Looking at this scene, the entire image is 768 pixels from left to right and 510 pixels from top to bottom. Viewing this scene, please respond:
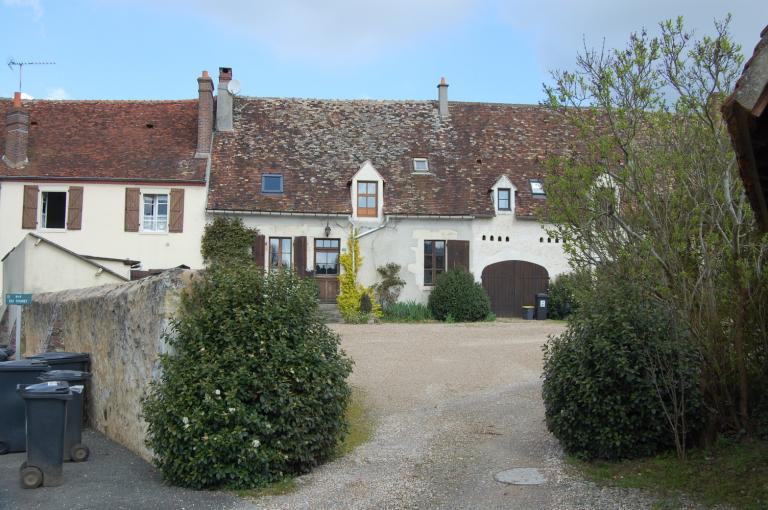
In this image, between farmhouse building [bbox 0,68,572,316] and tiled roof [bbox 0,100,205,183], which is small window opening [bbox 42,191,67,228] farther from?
tiled roof [bbox 0,100,205,183]

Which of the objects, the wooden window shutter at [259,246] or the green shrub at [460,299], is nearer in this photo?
the green shrub at [460,299]

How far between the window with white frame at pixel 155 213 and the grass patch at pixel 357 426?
1600cm

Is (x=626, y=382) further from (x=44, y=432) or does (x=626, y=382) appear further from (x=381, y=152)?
(x=381, y=152)

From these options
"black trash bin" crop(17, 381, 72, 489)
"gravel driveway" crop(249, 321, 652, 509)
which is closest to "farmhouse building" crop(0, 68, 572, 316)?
"gravel driveway" crop(249, 321, 652, 509)

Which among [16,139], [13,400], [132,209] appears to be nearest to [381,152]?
[132,209]

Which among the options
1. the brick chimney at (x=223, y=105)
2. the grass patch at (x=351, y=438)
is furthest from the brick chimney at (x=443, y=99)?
the grass patch at (x=351, y=438)

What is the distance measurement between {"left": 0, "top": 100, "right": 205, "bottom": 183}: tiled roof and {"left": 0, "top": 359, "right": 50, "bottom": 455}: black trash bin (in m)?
17.1

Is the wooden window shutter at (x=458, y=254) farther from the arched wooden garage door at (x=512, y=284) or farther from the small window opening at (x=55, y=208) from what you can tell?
the small window opening at (x=55, y=208)

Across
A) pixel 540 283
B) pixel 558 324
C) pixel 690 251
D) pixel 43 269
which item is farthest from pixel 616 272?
pixel 540 283

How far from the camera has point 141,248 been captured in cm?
2517

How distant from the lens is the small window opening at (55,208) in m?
25.4

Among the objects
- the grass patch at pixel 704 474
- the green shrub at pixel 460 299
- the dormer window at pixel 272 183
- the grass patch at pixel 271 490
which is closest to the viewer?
the grass patch at pixel 704 474

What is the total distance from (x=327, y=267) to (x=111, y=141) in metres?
8.79

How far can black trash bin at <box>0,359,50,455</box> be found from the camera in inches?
336
